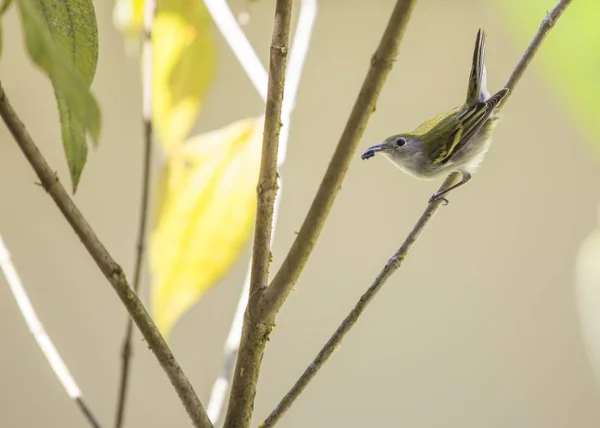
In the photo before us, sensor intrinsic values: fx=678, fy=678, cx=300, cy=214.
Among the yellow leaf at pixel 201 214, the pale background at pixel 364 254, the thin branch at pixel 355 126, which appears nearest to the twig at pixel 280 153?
the yellow leaf at pixel 201 214

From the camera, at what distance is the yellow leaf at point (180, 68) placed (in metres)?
0.60

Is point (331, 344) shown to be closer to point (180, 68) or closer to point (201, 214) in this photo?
point (201, 214)

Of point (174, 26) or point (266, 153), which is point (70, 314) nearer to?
point (174, 26)

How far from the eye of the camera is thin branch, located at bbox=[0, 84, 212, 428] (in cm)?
34

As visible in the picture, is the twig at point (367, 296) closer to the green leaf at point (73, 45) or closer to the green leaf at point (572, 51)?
the green leaf at point (73, 45)

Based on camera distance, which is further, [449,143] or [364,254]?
[364,254]

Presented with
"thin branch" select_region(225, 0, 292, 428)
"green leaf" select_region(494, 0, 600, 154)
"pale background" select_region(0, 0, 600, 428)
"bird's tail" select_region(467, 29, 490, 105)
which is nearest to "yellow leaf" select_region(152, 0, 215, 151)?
"thin branch" select_region(225, 0, 292, 428)

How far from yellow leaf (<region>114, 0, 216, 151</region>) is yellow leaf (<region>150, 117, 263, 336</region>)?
0.03 metres

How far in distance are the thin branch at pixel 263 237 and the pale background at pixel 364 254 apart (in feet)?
2.41

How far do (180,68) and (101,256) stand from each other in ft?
0.88

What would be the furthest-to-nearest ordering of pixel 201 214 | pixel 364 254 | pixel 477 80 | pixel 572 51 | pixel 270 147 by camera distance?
1. pixel 364 254
2. pixel 572 51
3. pixel 477 80
4. pixel 201 214
5. pixel 270 147

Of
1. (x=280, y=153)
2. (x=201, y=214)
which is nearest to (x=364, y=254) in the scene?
(x=280, y=153)

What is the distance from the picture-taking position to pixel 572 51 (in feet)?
3.29

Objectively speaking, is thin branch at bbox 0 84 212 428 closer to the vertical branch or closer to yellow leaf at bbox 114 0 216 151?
the vertical branch
